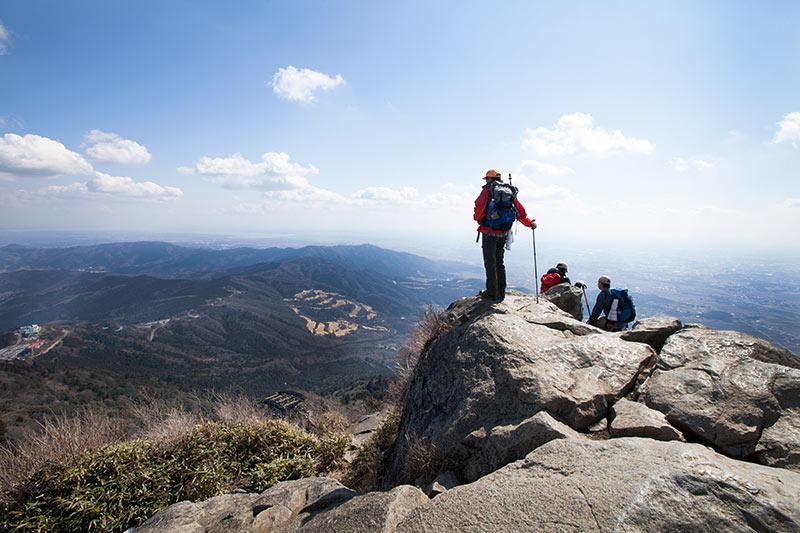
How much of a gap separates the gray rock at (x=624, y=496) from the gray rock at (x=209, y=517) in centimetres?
314

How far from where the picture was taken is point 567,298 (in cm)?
1391

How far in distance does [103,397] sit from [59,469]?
289 feet

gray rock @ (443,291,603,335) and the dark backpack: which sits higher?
the dark backpack

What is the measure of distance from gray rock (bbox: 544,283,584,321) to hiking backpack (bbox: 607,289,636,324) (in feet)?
4.91

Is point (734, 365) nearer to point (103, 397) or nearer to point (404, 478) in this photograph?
point (404, 478)

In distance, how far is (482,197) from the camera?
9.48 m

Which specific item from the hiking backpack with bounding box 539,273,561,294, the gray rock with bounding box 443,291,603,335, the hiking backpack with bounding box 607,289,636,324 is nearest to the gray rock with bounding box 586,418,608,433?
the gray rock with bounding box 443,291,603,335

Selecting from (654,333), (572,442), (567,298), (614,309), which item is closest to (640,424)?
(572,442)

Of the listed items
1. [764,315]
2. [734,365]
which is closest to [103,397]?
[734,365]

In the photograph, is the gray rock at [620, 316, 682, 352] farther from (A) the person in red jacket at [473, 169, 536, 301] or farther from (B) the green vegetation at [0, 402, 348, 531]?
(B) the green vegetation at [0, 402, 348, 531]

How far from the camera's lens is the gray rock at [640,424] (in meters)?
5.54

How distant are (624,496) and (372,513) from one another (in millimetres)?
2928

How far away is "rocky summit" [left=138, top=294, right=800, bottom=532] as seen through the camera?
12.3ft

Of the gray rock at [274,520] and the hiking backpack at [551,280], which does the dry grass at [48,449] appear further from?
the hiking backpack at [551,280]
